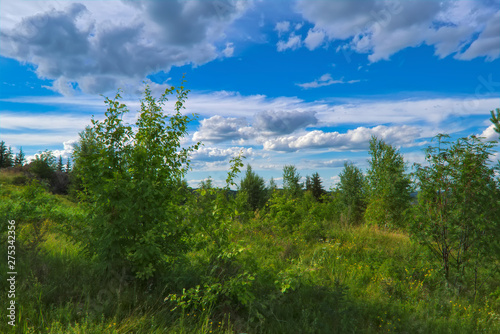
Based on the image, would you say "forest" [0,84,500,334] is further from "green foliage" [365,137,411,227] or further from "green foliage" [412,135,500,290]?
"green foliage" [365,137,411,227]

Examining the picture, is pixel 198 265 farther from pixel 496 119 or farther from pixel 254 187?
pixel 254 187

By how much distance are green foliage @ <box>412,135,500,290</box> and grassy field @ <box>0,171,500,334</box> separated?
1.51 feet

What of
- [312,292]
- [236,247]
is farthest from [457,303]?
[236,247]

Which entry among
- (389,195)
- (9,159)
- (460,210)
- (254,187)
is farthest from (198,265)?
(9,159)

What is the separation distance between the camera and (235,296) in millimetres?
4969

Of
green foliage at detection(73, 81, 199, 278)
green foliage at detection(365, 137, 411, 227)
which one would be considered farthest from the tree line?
green foliage at detection(365, 137, 411, 227)

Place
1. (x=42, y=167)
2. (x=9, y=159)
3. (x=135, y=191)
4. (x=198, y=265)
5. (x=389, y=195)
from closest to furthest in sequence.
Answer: (x=135, y=191) < (x=198, y=265) < (x=389, y=195) < (x=42, y=167) < (x=9, y=159)

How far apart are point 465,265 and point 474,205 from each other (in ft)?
4.74

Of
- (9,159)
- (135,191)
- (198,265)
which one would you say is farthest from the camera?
(9,159)

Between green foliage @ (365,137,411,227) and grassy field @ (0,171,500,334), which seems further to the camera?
green foliage @ (365,137,411,227)

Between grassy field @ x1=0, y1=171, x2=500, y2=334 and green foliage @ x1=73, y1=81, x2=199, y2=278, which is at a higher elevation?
green foliage @ x1=73, y1=81, x2=199, y2=278

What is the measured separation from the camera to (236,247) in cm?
470

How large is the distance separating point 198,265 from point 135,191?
2.12 meters

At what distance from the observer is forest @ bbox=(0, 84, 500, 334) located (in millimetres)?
4246
